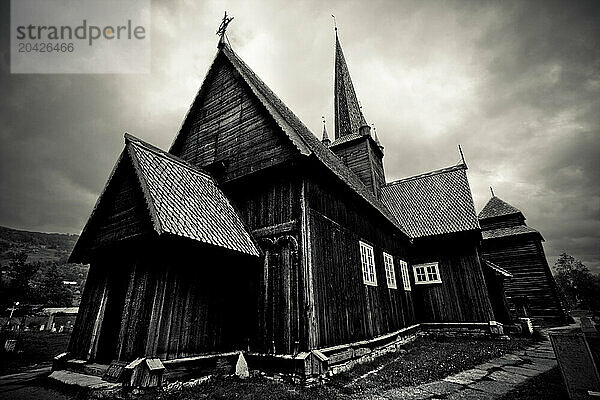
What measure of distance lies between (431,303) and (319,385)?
430 inches

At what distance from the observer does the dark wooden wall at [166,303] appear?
239 inches

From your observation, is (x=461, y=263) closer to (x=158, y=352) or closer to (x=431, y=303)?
(x=431, y=303)

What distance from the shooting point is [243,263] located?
8.18 metres

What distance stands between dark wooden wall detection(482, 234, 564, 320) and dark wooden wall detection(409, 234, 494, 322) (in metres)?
11.9

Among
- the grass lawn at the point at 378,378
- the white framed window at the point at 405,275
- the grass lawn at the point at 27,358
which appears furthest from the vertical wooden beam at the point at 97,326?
the white framed window at the point at 405,275

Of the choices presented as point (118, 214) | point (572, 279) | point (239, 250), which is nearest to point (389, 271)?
point (239, 250)

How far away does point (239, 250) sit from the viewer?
7.30m

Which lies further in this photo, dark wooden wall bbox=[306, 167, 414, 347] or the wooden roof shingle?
dark wooden wall bbox=[306, 167, 414, 347]

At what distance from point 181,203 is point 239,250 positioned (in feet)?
6.17

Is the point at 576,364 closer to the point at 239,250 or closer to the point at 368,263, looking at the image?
the point at 368,263

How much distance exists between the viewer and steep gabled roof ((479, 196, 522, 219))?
26.0 metres

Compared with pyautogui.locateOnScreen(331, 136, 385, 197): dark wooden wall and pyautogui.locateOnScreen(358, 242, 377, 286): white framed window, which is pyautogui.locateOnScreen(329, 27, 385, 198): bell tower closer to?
pyautogui.locateOnScreen(331, 136, 385, 197): dark wooden wall

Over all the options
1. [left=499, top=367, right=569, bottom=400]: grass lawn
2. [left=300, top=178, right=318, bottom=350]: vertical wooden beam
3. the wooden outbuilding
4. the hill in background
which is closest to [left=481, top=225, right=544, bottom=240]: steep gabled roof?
the wooden outbuilding

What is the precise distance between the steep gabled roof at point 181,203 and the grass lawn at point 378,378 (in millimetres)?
2999
